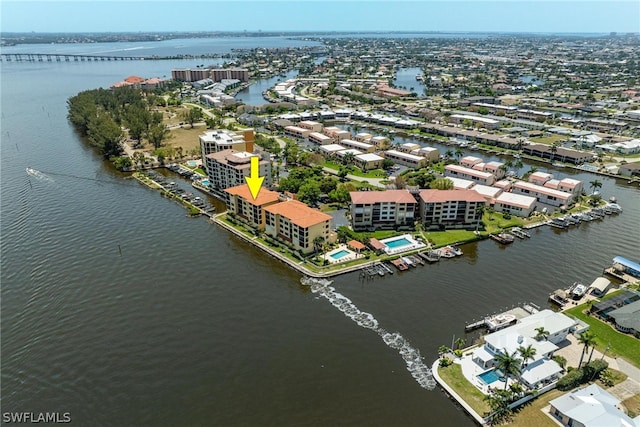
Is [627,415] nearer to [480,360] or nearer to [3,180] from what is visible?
[480,360]

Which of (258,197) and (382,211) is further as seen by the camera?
(382,211)

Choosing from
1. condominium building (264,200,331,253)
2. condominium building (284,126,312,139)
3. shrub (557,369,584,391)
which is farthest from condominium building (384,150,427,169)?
shrub (557,369,584,391)

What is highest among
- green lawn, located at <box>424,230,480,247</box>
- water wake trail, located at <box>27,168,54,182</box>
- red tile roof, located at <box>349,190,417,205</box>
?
red tile roof, located at <box>349,190,417,205</box>

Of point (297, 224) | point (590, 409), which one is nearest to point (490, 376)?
point (590, 409)

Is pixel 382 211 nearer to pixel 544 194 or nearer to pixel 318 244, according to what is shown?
pixel 318 244

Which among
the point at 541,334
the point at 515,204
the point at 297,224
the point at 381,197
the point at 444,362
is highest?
the point at 381,197

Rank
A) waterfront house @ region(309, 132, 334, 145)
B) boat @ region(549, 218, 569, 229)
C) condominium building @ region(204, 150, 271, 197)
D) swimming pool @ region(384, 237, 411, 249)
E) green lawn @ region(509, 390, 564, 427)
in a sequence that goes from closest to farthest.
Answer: green lawn @ region(509, 390, 564, 427) → swimming pool @ region(384, 237, 411, 249) → boat @ region(549, 218, 569, 229) → condominium building @ region(204, 150, 271, 197) → waterfront house @ region(309, 132, 334, 145)

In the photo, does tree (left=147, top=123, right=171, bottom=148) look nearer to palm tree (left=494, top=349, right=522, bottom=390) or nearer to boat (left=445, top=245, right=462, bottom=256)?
boat (left=445, top=245, right=462, bottom=256)
